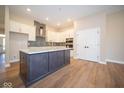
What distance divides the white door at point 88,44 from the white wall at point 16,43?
356cm

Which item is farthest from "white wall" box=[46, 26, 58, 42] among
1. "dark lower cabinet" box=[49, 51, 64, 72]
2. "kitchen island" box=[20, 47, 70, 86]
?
"kitchen island" box=[20, 47, 70, 86]

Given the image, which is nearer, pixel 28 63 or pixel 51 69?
pixel 28 63

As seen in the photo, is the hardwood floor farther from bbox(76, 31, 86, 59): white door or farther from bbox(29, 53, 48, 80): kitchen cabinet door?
bbox(76, 31, 86, 59): white door

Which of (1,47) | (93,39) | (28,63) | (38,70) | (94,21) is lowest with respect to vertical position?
(38,70)

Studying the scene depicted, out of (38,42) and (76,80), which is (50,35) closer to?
(38,42)

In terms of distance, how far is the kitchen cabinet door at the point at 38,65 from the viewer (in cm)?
218

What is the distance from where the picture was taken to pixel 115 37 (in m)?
4.59

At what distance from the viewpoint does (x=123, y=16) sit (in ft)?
14.1

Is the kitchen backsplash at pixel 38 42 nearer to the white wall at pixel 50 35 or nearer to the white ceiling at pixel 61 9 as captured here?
the white wall at pixel 50 35

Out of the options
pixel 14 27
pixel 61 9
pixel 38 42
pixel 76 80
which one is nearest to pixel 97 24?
pixel 61 9

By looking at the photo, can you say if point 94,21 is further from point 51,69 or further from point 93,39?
point 51,69
